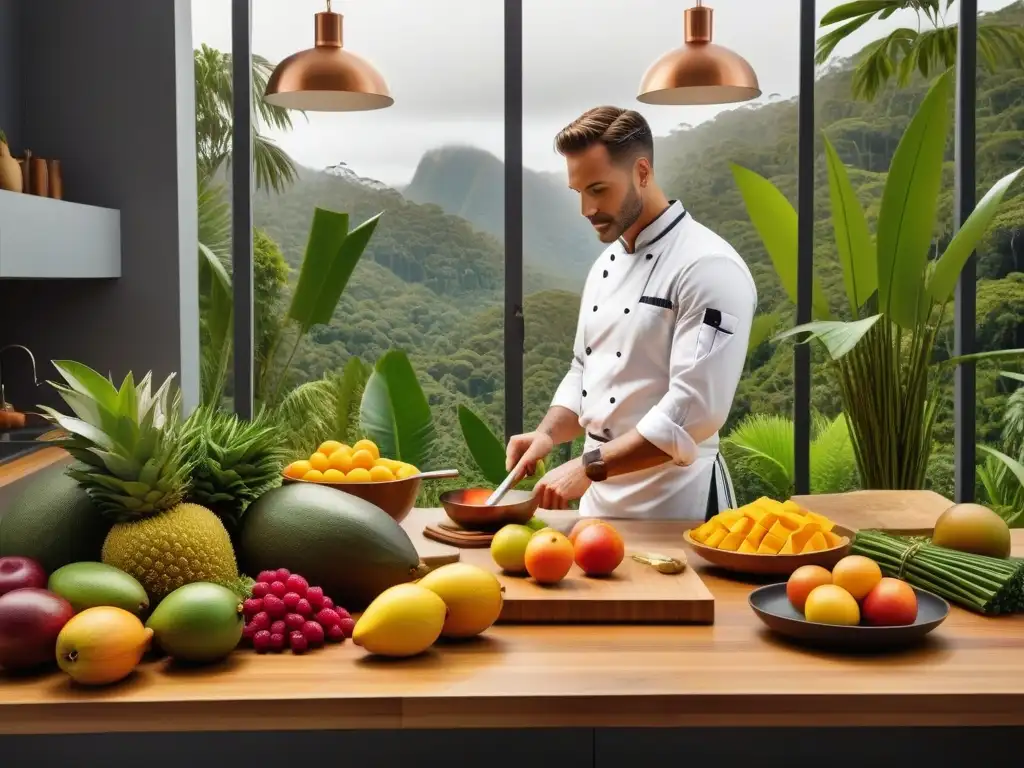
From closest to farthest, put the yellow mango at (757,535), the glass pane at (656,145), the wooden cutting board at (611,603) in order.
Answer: the wooden cutting board at (611,603), the yellow mango at (757,535), the glass pane at (656,145)

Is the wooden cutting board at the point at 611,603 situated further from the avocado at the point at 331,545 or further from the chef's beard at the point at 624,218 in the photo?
the chef's beard at the point at 624,218

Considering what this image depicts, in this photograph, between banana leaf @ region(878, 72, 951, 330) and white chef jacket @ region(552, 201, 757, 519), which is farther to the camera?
banana leaf @ region(878, 72, 951, 330)

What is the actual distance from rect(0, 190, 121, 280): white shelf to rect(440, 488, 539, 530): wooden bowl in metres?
1.65

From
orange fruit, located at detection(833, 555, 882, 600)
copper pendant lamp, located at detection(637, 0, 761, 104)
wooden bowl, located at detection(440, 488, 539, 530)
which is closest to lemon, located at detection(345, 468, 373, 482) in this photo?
wooden bowl, located at detection(440, 488, 539, 530)

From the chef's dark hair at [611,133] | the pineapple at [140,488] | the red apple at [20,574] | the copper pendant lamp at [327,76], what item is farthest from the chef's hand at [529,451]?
the copper pendant lamp at [327,76]

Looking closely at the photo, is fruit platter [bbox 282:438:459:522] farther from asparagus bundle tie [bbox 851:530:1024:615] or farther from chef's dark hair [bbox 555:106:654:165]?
chef's dark hair [bbox 555:106:654:165]

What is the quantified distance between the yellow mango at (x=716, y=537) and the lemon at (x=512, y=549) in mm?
323

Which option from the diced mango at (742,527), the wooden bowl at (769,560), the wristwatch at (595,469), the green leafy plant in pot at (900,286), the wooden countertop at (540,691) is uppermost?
the green leafy plant in pot at (900,286)

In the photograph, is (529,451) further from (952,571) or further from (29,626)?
(29,626)

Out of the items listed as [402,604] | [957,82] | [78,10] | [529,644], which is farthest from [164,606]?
[957,82]

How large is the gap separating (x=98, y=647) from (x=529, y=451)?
1310 mm

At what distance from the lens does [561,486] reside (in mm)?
2412

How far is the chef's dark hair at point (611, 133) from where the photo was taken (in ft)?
9.28

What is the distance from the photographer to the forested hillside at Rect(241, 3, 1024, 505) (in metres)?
4.84
